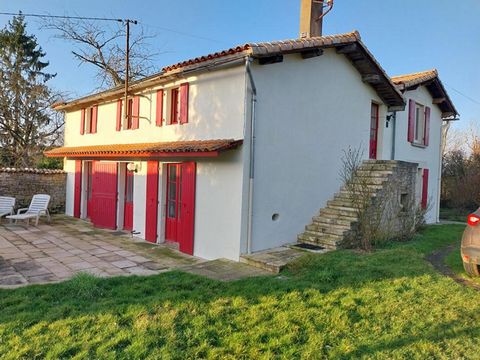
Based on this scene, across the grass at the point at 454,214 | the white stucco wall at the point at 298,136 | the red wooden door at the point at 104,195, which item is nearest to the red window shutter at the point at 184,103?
the white stucco wall at the point at 298,136

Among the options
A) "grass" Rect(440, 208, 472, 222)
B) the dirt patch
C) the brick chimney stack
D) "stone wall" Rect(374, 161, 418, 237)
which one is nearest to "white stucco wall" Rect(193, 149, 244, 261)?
"stone wall" Rect(374, 161, 418, 237)

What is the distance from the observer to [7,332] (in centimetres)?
414

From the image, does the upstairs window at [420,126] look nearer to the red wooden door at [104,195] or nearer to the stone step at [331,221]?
the stone step at [331,221]

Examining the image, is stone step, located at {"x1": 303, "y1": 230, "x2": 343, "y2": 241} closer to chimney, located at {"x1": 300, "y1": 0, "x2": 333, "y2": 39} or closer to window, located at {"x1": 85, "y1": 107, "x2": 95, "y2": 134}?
chimney, located at {"x1": 300, "y1": 0, "x2": 333, "y2": 39}

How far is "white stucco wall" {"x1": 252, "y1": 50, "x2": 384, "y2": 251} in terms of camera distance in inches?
330

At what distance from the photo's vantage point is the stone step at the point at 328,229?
8927 millimetres

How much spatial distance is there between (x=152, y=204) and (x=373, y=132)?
27.0ft

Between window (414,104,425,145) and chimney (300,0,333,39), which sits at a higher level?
chimney (300,0,333,39)

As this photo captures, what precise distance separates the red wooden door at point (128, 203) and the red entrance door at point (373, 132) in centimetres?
857

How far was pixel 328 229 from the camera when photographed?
9172 millimetres

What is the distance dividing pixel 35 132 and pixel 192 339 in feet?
85.5

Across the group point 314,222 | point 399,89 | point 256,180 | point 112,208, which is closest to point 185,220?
point 256,180

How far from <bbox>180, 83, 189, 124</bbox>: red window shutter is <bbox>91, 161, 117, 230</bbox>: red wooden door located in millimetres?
4394

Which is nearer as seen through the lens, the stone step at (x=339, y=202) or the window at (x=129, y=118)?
the stone step at (x=339, y=202)
